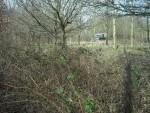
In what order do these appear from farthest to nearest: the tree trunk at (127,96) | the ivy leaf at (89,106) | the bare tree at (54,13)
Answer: the bare tree at (54,13) → the tree trunk at (127,96) → the ivy leaf at (89,106)

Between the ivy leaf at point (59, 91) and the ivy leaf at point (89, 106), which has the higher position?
the ivy leaf at point (59, 91)

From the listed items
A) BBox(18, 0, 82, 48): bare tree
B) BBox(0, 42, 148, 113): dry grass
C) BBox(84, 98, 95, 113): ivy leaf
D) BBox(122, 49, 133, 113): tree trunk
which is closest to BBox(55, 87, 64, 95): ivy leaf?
BBox(0, 42, 148, 113): dry grass

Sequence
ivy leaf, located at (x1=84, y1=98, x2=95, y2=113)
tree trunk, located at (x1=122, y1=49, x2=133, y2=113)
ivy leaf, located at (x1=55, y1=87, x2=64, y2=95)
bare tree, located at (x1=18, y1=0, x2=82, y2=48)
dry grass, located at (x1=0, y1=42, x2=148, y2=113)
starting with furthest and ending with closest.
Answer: bare tree, located at (x1=18, y1=0, x2=82, y2=48), tree trunk, located at (x1=122, y1=49, x2=133, y2=113), ivy leaf, located at (x1=55, y1=87, x2=64, y2=95), dry grass, located at (x1=0, y1=42, x2=148, y2=113), ivy leaf, located at (x1=84, y1=98, x2=95, y2=113)

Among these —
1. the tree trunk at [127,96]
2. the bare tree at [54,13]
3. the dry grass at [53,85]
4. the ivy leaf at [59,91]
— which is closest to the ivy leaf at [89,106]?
the dry grass at [53,85]

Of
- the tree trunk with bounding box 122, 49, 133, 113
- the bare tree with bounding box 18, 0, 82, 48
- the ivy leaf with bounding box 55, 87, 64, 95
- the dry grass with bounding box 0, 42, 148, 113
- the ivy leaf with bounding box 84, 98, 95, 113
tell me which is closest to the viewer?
the ivy leaf with bounding box 84, 98, 95, 113

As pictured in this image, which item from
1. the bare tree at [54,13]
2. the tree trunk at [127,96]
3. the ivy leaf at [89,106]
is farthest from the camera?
the bare tree at [54,13]

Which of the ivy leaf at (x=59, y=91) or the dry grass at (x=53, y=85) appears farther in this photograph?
the ivy leaf at (x=59, y=91)

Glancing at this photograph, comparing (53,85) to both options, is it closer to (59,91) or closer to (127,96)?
(59,91)

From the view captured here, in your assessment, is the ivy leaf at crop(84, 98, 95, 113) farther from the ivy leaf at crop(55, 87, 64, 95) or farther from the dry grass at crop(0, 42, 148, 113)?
the ivy leaf at crop(55, 87, 64, 95)

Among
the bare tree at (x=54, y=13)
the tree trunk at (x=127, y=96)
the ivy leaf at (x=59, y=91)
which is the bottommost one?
the tree trunk at (x=127, y=96)

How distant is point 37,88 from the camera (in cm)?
505

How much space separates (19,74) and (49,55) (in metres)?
2.21

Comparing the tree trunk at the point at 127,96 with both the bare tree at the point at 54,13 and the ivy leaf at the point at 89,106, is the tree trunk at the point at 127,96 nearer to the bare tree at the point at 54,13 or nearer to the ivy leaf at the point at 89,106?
the ivy leaf at the point at 89,106

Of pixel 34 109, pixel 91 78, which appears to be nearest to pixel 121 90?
pixel 91 78
